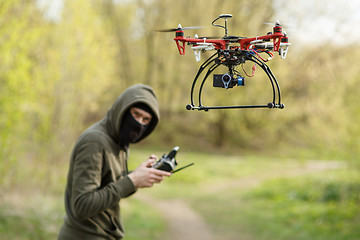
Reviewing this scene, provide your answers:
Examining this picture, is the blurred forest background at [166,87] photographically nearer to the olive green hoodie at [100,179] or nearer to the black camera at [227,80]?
the black camera at [227,80]

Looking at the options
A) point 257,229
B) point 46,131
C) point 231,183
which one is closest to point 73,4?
point 46,131

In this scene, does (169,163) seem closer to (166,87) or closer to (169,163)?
(169,163)

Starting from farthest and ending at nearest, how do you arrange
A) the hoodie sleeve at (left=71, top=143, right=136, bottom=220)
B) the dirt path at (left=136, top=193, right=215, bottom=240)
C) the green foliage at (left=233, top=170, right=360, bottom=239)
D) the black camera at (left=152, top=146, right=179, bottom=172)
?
the dirt path at (left=136, top=193, right=215, bottom=240) → the green foliage at (left=233, top=170, right=360, bottom=239) → the black camera at (left=152, top=146, right=179, bottom=172) → the hoodie sleeve at (left=71, top=143, right=136, bottom=220)

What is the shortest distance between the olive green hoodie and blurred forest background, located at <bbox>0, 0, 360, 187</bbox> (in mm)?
1337

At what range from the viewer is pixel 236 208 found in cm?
1133

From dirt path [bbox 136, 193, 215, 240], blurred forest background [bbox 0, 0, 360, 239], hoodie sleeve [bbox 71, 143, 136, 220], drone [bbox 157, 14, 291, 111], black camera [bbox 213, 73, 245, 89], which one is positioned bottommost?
dirt path [bbox 136, 193, 215, 240]

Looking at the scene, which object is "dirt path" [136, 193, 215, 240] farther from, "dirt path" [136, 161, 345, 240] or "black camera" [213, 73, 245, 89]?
→ "black camera" [213, 73, 245, 89]

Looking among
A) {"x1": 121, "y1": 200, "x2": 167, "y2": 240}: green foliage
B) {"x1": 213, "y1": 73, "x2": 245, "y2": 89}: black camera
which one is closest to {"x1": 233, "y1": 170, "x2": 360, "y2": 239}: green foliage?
{"x1": 121, "y1": 200, "x2": 167, "y2": 240}: green foliage

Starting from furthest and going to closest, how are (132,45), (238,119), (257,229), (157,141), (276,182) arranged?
(132,45)
(157,141)
(238,119)
(276,182)
(257,229)

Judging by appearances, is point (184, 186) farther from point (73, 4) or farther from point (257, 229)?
point (73, 4)

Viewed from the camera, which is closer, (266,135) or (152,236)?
(152,236)

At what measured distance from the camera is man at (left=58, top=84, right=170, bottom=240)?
A: 8.95ft

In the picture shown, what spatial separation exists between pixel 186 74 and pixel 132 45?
4.86 metres

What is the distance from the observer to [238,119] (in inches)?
882
